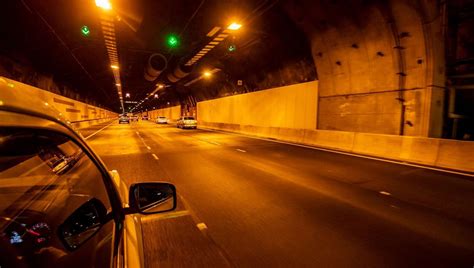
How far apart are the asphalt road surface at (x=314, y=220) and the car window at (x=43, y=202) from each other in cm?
161

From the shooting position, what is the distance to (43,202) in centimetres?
185

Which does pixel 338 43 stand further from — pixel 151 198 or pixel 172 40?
pixel 151 198

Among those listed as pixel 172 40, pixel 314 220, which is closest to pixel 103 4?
pixel 172 40

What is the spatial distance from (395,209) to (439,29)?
9550 millimetres

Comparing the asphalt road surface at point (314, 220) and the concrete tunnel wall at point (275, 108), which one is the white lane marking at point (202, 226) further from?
the concrete tunnel wall at point (275, 108)

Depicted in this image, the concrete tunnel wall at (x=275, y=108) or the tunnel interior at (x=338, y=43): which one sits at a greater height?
the tunnel interior at (x=338, y=43)

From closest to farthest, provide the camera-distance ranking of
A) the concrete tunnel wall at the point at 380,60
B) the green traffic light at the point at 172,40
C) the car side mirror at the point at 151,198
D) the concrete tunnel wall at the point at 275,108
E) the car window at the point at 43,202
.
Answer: the car window at the point at 43,202, the car side mirror at the point at 151,198, the concrete tunnel wall at the point at 380,60, the green traffic light at the point at 172,40, the concrete tunnel wall at the point at 275,108

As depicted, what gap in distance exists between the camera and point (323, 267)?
10.6 feet

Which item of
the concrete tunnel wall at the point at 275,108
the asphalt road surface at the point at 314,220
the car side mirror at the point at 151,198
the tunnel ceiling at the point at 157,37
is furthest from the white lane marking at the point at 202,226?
the concrete tunnel wall at the point at 275,108

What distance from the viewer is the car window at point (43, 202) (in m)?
1.29

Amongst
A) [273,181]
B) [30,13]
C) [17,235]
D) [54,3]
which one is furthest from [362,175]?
[30,13]

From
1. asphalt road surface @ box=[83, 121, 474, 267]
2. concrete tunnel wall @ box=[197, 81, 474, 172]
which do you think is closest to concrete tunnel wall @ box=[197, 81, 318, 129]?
concrete tunnel wall @ box=[197, 81, 474, 172]

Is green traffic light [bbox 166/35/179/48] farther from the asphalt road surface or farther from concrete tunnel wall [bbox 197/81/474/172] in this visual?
concrete tunnel wall [bbox 197/81/474/172]

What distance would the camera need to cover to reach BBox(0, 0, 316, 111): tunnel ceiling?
11.5 m
